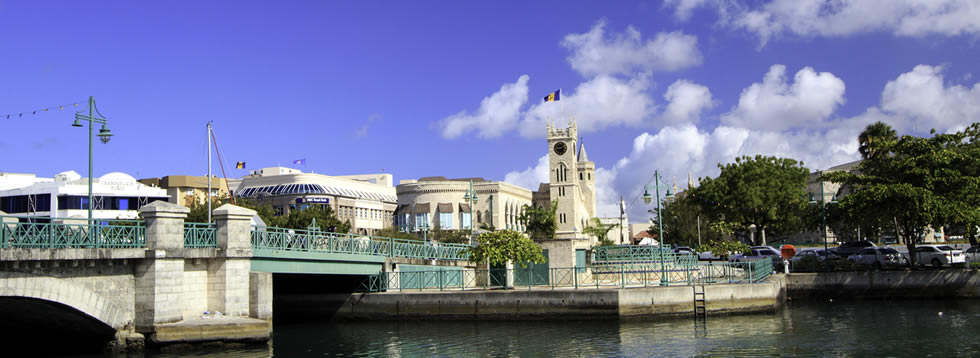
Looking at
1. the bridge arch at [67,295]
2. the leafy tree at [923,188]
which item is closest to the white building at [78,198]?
the bridge arch at [67,295]

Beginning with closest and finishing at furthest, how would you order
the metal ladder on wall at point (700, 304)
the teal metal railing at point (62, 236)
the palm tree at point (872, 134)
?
the teal metal railing at point (62, 236), the metal ladder on wall at point (700, 304), the palm tree at point (872, 134)

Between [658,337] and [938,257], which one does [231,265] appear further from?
[938,257]

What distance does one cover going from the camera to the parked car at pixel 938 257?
47.8 metres

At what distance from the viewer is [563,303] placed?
34.2 m

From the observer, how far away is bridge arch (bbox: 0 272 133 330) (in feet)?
77.0

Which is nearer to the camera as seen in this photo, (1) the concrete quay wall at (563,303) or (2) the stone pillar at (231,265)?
(2) the stone pillar at (231,265)

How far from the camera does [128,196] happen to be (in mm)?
80688

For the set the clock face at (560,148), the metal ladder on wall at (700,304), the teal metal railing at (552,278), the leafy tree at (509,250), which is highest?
the clock face at (560,148)

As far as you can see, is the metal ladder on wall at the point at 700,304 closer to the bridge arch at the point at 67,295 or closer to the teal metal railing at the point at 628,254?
the teal metal railing at the point at 628,254

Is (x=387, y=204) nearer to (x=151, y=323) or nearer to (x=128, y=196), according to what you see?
(x=128, y=196)

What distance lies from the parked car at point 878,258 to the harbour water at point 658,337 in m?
7.95

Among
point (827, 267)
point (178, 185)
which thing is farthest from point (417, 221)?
point (827, 267)

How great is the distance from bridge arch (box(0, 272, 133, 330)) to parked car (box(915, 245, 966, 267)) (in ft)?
137

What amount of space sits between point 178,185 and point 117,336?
8365 cm
